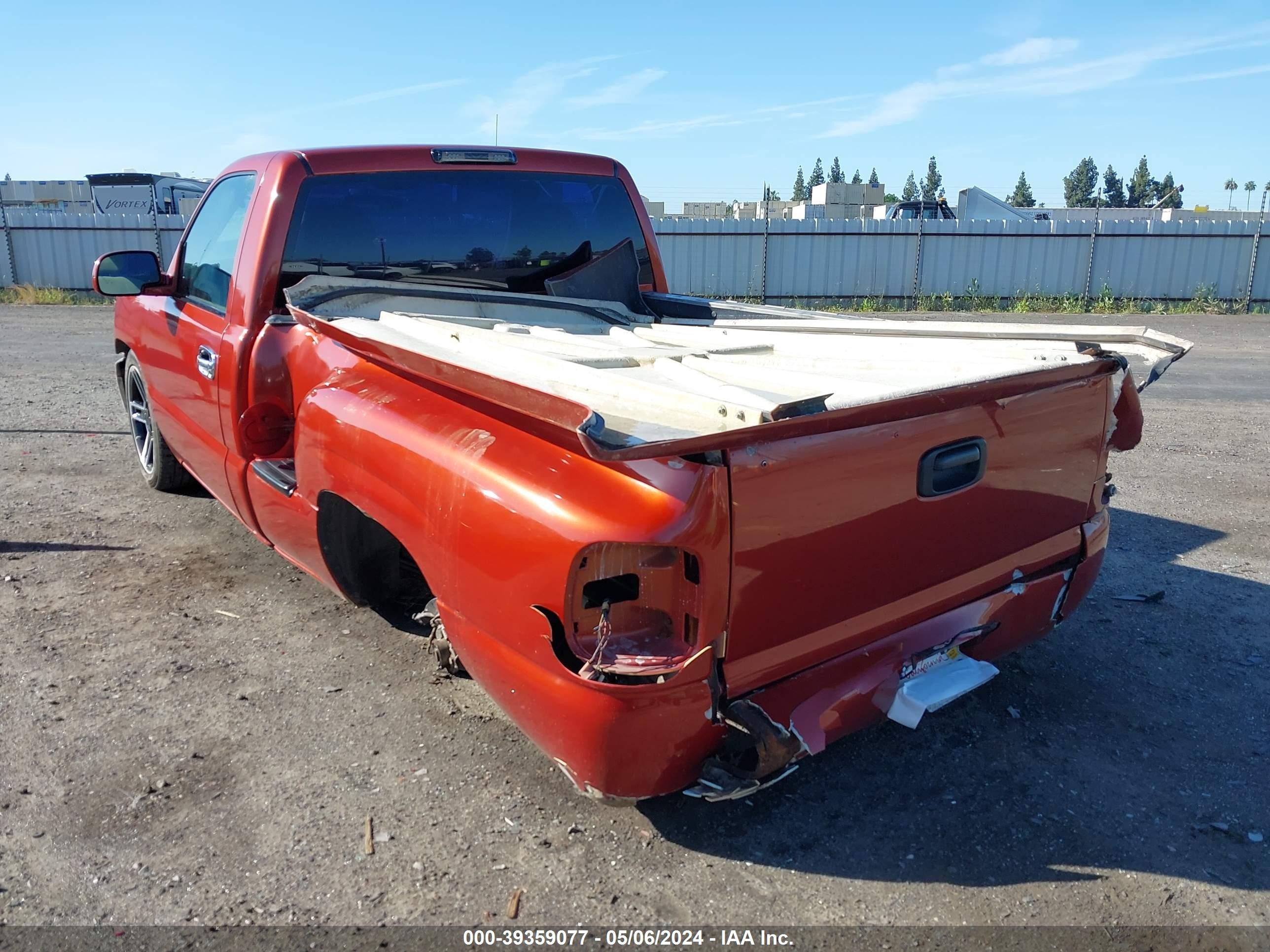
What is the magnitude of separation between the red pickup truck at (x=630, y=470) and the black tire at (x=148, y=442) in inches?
61.6

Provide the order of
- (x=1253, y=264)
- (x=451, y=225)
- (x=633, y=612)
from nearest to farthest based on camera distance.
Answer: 1. (x=633, y=612)
2. (x=451, y=225)
3. (x=1253, y=264)

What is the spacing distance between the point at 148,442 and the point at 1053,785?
17.8 ft

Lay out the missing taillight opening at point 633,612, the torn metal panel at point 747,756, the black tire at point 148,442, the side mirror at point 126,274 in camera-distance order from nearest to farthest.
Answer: the missing taillight opening at point 633,612, the torn metal panel at point 747,756, the side mirror at point 126,274, the black tire at point 148,442

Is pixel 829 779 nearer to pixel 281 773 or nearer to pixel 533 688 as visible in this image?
pixel 533 688

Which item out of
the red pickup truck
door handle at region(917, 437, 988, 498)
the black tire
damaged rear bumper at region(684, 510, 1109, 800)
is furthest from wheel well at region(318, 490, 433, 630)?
the black tire

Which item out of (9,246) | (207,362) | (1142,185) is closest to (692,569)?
(207,362)

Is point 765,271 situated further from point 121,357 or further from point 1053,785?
point 1053,785

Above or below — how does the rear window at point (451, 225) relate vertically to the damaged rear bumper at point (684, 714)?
above

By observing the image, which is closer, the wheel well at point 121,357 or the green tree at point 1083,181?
the wheel well at point 121,357

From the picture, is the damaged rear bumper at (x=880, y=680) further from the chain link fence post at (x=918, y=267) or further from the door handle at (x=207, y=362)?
the chain link fence post at (x=918, y=267)

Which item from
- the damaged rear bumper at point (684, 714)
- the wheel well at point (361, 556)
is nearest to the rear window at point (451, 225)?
the wheel well at point (361, 556)

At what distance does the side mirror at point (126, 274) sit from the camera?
15.1 feet

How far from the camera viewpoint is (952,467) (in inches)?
104

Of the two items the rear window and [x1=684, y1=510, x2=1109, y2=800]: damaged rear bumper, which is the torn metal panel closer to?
[x1=684, y1=510, x2=1109, y2=800]: damaged rear bumper
